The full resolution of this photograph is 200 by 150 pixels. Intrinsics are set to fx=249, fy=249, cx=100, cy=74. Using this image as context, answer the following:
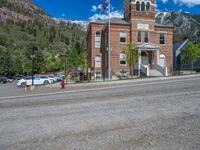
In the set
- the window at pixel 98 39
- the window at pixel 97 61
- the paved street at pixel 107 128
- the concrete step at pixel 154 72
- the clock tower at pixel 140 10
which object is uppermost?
the clock tower at pixel 140 10

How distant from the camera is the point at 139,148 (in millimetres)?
5715

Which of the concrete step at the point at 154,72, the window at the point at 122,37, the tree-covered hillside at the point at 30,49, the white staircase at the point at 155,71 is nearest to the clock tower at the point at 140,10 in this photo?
the window at the point at 122,37

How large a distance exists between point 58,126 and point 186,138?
3.91m

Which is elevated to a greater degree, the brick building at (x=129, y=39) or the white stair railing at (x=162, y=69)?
the brick building at (x=129, y=39)

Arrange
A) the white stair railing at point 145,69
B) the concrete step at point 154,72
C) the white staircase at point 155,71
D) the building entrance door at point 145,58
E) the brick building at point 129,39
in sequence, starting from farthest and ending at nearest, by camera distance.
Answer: the building entrance door at point 145,58
the brick building at point 129,39
the concrete step at point 154,72
the white staircase at point 155,71
the white stair railing at point 145,69

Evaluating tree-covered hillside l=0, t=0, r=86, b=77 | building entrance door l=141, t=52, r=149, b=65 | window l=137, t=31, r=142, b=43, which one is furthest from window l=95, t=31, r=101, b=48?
building entrance door l=141, t=52, r=149, b=65

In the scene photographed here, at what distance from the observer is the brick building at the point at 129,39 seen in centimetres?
3997

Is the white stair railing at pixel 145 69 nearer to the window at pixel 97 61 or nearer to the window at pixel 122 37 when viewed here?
the window at pixel 122 37

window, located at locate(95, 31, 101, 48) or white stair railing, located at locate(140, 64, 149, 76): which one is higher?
window, located at locate(95, 31, 101, 48)

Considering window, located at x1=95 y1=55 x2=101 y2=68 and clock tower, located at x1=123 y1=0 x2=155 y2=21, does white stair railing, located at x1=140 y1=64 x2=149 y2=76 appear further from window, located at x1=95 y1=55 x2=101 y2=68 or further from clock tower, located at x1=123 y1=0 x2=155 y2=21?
clock tower, located at x1=123 y1=0 x2=155 y2=21

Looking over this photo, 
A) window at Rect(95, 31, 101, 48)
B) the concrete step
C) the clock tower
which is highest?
the clock tower

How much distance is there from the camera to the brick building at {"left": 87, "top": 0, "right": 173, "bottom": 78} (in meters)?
40.0

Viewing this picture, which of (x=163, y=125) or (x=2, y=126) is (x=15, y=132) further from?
(x=163, y=125)

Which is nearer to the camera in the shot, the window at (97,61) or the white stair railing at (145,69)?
the white stair railing at (145,69)
